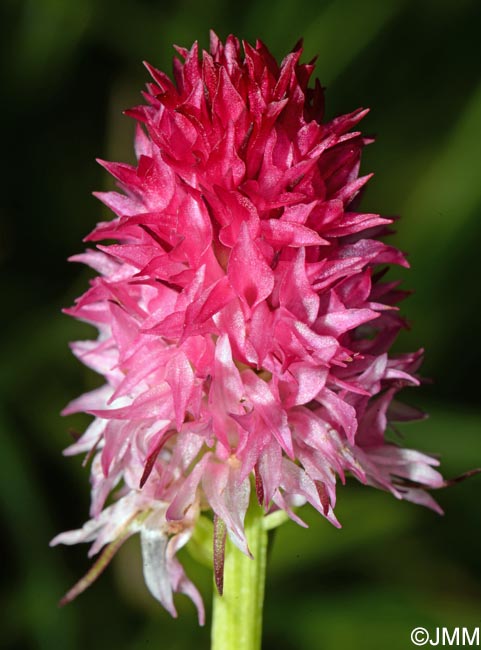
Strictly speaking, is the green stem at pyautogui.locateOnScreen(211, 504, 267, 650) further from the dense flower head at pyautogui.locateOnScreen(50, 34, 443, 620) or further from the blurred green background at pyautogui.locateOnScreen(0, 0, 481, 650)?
the blurred green background at pyautogui.locateOnScreen(0, 0, 481, 650)

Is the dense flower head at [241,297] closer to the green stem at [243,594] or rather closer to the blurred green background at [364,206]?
the green stem at [243,594]

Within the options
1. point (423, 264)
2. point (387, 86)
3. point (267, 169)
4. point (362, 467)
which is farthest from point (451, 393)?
point (267, 169)

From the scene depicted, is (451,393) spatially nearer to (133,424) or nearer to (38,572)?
(38,572)

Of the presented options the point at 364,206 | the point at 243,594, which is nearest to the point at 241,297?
the point at 243,594

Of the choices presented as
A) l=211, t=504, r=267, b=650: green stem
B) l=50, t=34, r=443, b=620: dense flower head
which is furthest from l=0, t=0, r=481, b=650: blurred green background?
l=50, t=34, r=443, b=620: dense flower head

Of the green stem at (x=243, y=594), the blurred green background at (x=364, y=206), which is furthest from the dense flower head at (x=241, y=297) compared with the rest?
the blurred green background at (x=364, y=206)

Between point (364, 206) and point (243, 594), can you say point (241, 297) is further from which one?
point (364, 206)
